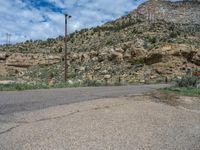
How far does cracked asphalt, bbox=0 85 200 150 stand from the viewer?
22.8ft

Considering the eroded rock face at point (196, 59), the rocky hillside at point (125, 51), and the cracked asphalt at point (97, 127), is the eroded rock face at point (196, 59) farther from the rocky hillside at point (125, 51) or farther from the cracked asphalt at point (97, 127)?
the cracked asphalt at point (97, 127)

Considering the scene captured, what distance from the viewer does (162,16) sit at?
76.2 m

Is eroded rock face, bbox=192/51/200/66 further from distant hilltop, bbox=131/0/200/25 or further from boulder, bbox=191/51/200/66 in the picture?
distant hilltop, bbox=131/0/200/25

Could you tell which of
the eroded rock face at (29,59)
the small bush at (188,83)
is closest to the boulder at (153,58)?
the eroded rock face at (29,59)

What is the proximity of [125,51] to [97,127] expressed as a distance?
4403 cm

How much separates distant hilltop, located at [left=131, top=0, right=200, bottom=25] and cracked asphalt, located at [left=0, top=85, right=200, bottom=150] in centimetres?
6286

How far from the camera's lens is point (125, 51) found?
171ft

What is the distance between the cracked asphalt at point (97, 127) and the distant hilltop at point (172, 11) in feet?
206

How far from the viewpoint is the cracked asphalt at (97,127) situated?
6.95 m

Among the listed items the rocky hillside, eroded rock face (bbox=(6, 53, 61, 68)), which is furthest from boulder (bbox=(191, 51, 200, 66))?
eroded rock face (bbox=(6, 53, 61, 68))

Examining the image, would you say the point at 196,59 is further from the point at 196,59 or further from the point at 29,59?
the point at 29,59

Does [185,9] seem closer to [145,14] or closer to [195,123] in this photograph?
[145,14]

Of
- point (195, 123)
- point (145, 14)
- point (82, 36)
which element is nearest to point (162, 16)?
point (145, 14)

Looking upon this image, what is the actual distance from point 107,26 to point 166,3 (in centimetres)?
1648
